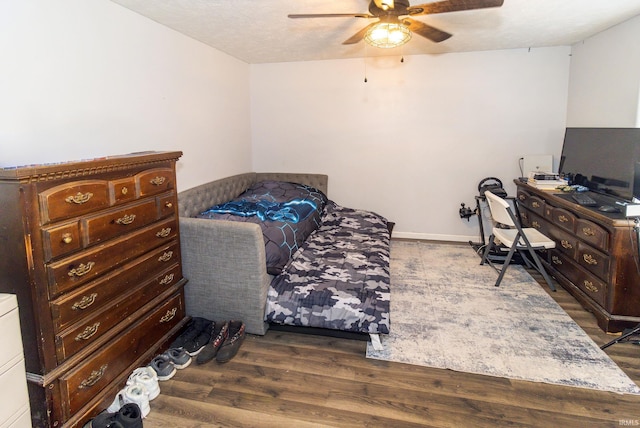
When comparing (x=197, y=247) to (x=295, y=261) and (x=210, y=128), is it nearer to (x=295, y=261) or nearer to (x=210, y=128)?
(x=295, y=261)

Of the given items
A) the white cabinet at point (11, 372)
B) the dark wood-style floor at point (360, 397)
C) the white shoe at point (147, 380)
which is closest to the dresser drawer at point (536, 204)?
the dark wood-style floor at point (360, 397)

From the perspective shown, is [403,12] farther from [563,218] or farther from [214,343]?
[214,343]

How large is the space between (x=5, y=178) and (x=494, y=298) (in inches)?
134

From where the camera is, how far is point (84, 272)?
5.91 feet

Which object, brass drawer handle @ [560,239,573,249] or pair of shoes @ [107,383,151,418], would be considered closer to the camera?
pair of shoes @ [107,383,151,418]

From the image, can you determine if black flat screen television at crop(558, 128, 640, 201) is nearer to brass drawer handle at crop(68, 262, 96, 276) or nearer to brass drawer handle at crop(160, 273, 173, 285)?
brass drawer handle at crop(160, 273, 173, 285)

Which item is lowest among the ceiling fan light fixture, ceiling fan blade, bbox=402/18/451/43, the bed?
the bed

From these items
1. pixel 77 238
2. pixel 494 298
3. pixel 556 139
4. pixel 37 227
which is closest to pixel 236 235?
pixel 77 238

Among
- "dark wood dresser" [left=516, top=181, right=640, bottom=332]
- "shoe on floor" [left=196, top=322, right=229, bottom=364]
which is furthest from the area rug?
"shoe on floor" [left=196, top=322, right=229, bottom=364]

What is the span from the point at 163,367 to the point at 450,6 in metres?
2.81

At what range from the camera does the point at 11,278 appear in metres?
1.61

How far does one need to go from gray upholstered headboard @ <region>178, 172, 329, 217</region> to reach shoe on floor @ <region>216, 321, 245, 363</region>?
1.32 metres

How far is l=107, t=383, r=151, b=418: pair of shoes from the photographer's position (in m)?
1.93

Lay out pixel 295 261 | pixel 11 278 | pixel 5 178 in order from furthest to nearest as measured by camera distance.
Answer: pixel 295 261
pixel 11 278
pixel 5 178
